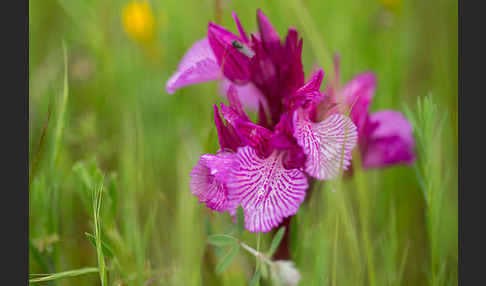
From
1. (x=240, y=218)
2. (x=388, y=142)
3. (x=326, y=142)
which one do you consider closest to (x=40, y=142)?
(x=240, y=218)

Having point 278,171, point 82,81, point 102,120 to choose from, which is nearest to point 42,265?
point 278,171

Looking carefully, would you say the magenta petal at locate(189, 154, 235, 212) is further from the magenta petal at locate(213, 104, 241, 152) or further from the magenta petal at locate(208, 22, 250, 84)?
the magenta petal at locate(208, 22, 250, 84)

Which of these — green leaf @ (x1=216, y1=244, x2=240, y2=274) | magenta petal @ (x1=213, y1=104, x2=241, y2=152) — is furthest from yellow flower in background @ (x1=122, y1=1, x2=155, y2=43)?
green leaf @ (x1=216, y1=244, x2=240, y2=274)

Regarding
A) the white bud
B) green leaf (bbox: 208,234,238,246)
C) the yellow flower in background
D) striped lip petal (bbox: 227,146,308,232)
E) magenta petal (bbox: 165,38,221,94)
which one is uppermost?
the yellow flower in background

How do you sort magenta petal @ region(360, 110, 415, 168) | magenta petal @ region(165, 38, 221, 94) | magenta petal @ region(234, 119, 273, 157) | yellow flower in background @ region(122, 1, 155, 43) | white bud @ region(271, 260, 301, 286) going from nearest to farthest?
1. white bud @ region(271, 260, 301, 286)
2. magenta petal @ region(234, 119, 273, 157)
3. magenta petal @ region(165, 38, 221, 94)
4. magenta petal @ region(360, 110, 415, 168)
5. yellow flower in background @ region(122, 1, 155, 43)

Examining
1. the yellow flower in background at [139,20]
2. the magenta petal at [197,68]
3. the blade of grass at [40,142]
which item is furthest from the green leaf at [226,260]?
the yellow flower in background at [139,20]

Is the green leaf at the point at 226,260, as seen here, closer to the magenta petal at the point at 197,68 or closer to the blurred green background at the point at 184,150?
the blurred green background at the point at 184,150

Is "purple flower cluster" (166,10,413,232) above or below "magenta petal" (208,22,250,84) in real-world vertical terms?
below

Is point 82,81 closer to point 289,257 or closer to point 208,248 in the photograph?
point 208,248

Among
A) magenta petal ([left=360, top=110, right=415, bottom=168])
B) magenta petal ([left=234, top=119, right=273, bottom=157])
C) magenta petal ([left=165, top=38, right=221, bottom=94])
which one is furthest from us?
magenta petal ([left=360, top=110, right=415, bottom=168])
